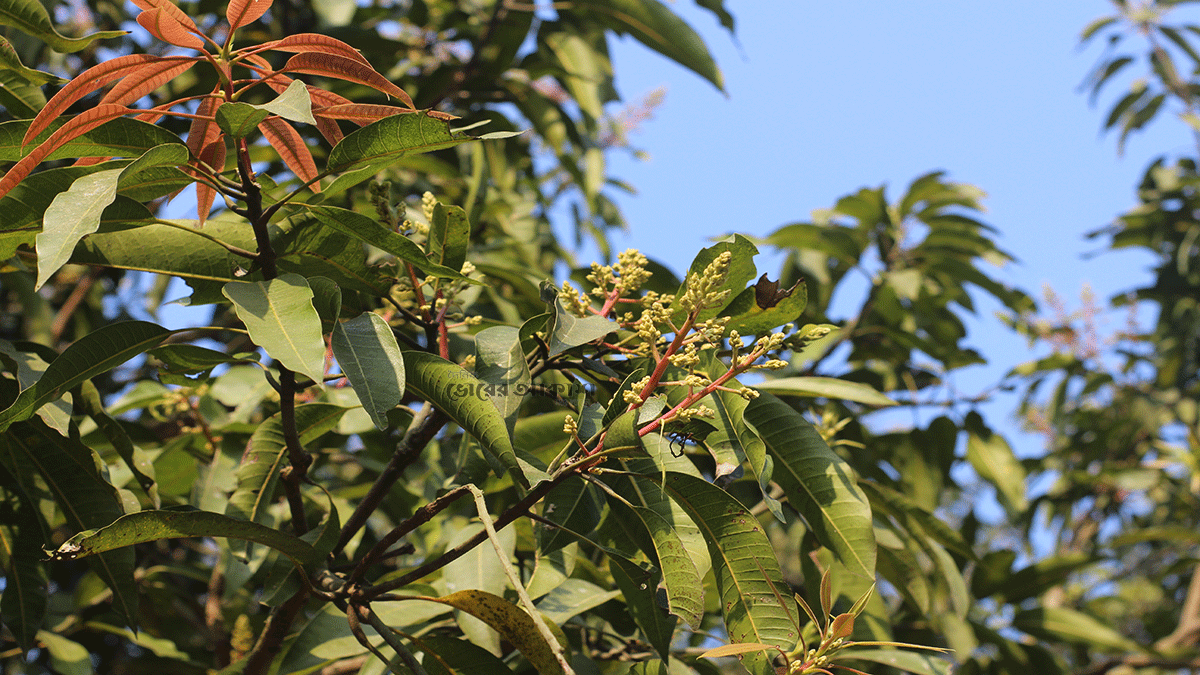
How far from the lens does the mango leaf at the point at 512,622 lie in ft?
2.85

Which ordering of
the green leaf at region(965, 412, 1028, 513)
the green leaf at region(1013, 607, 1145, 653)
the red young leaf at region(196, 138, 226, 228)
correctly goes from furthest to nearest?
the green leaf at region(965, 412, 1028, 513)
the green leaf at region(1013, 607, 1145, 653)
the red young leaf at region(196, 138, 226, 228)

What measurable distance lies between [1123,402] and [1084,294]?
19.2 inches

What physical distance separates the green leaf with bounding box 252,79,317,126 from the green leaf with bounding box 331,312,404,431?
21 cm

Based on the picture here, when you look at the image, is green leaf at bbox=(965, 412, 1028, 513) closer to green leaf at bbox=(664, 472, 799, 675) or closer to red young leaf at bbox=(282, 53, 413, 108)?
green leaf at bbox=(664, 472, 799, 675)

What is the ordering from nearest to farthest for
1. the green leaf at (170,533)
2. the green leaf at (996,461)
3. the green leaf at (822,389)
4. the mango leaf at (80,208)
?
the mango leaf at (80,208) → the green leaf at (170,533) → the green leaf at (822,389) → the green leaf at (996,461)

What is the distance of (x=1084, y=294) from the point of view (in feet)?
11.4

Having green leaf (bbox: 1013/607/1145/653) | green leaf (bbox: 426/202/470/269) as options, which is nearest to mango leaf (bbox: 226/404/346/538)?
green leaf (bbox: 426/202/470/269)

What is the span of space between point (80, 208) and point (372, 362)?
0.26 metres

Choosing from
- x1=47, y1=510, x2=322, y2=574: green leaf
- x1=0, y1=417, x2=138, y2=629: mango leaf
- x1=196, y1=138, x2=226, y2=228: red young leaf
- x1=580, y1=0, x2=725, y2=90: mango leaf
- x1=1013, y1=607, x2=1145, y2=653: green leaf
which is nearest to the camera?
x1=47, y1=510, x2=322, y2=574: green leaf

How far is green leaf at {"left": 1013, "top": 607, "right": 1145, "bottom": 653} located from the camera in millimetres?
2250

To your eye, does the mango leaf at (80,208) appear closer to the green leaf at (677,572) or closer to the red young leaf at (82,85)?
the red young leaf at (82,85)

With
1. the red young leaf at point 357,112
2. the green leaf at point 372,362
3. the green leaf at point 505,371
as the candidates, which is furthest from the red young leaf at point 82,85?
the green leaf at point 505,371

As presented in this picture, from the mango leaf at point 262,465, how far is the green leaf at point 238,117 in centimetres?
42

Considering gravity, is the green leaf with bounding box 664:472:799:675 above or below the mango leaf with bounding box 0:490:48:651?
below
